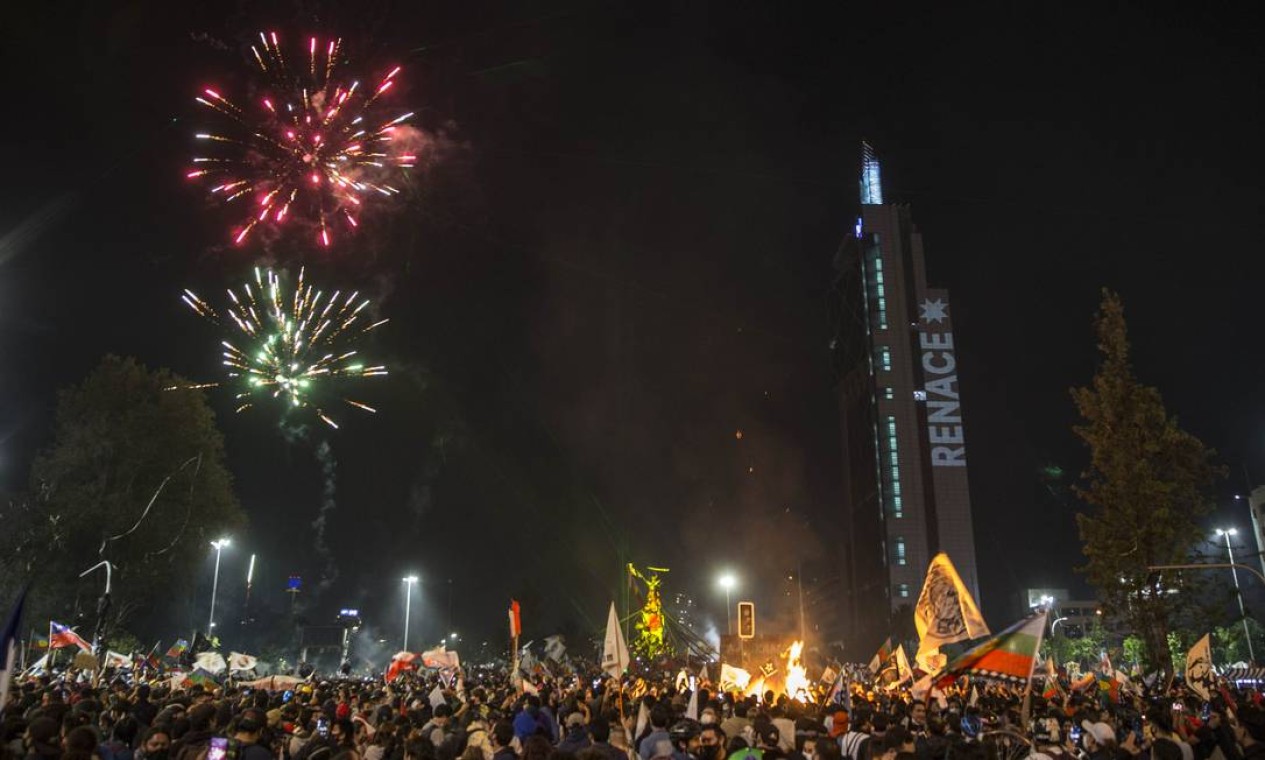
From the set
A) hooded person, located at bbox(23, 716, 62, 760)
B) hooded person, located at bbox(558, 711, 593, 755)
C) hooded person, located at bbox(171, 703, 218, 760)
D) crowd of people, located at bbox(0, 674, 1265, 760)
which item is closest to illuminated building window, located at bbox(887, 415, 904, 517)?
crowd of people, located at bbox(0, 674, 1265, 760)

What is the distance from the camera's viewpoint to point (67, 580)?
41.3 meters

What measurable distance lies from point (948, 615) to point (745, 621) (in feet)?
41.2

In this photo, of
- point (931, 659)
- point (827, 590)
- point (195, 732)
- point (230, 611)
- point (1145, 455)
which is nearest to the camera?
point (195, 732)

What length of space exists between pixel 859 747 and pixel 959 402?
94.0 m

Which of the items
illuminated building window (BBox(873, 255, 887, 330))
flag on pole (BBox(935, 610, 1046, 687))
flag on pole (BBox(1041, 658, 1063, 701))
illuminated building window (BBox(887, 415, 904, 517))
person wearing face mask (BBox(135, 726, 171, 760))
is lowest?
flag on pole (BBox(1041, 658, 1063, 701))

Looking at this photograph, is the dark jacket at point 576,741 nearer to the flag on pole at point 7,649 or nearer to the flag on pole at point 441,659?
the flag on pole at point 7,649

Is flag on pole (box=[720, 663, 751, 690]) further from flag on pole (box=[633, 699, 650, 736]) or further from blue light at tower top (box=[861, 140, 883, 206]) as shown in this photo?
blue light at tower top (box=[861, 140, 883, 206])

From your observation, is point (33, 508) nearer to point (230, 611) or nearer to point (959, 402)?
point (230, 611)

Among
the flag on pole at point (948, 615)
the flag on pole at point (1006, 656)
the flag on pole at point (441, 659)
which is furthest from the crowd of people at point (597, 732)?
the flag on pole at point (441, 659)

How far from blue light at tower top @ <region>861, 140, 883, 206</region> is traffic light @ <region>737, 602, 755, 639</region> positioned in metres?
91.7

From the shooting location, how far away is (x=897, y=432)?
321 ft

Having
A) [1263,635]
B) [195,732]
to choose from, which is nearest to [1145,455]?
[195,732]

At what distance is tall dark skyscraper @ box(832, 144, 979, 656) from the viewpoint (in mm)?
93312

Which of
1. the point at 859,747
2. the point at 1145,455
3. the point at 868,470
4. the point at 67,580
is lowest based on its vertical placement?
the point at 859,747
